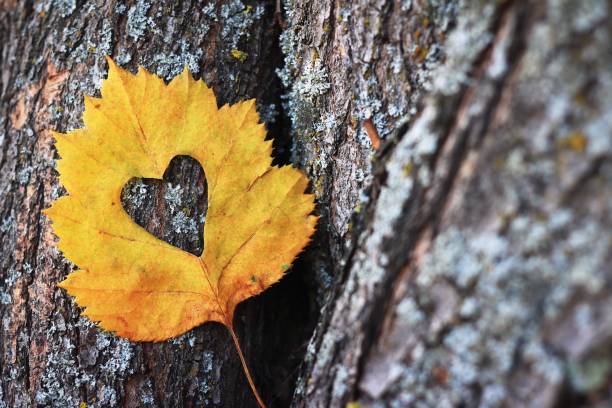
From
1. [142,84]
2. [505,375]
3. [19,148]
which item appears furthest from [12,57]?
[505,375]

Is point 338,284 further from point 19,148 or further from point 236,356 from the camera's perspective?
point 19,148

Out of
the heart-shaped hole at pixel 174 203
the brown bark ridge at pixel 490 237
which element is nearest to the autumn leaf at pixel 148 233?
the heart-shaped hole at pixel 174 203

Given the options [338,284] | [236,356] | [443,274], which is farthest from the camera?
[236,356]

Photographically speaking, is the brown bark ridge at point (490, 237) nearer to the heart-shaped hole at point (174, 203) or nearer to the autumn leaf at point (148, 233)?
the autumn leaf at point (148, 233)

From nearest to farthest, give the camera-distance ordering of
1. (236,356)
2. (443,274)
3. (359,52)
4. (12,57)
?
(443,274)
(359,52)
(236,356)
(12,57)

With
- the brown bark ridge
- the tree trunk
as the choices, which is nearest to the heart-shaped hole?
the tree trunk

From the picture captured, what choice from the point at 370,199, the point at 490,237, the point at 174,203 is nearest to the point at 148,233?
the point at 174,203

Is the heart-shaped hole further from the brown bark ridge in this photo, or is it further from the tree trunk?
the brown bark ridge
